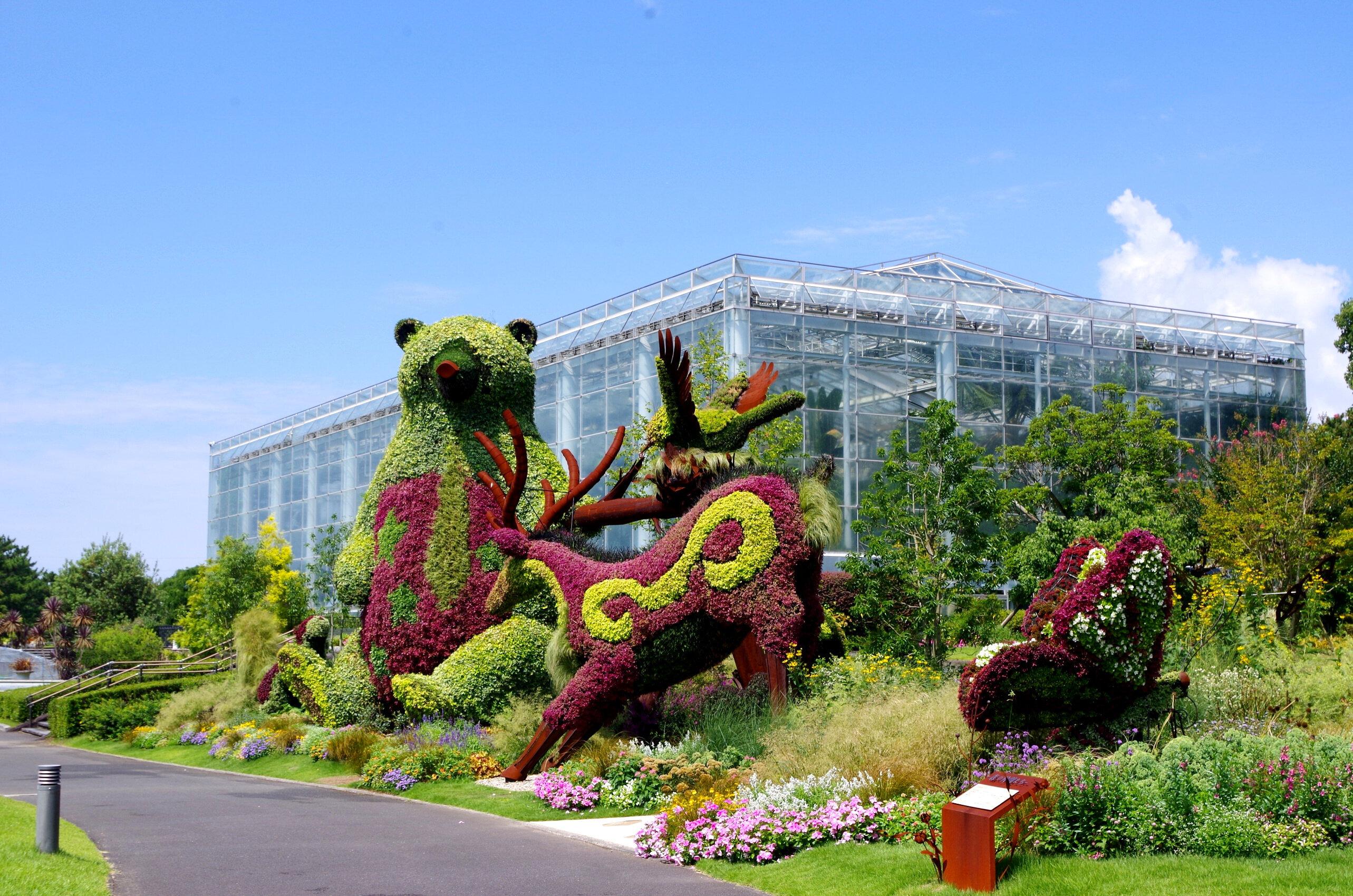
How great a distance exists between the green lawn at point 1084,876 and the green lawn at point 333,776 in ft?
11.0

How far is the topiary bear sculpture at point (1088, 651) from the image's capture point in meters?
8.23

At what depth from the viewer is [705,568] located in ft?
37.4

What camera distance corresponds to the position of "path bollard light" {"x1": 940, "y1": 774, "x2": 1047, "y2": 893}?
668cm

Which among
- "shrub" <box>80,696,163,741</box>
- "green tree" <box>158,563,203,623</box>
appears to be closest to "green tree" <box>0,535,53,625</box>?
"green tree" <box>158,563,203,623</box>

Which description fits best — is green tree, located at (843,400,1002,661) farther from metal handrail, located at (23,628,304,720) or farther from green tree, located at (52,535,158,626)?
green tree, located at (52,535,158,626)

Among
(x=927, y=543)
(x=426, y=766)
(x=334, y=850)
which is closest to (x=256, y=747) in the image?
(x=426, y=766)

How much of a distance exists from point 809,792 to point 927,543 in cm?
1036

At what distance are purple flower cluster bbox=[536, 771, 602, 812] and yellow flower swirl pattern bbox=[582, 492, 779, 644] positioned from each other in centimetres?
143

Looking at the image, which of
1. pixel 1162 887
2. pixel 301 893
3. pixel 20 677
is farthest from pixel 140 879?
pixel 20 677

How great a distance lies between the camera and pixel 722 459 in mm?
12672

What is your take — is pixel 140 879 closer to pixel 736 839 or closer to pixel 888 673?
pixel 736 839

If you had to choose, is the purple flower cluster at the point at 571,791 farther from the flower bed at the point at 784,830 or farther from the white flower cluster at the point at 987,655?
the white flower cluster at the point at 987,655

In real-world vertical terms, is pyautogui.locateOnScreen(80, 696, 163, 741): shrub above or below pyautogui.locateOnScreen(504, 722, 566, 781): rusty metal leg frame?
below

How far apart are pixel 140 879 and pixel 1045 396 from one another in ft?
96.9
